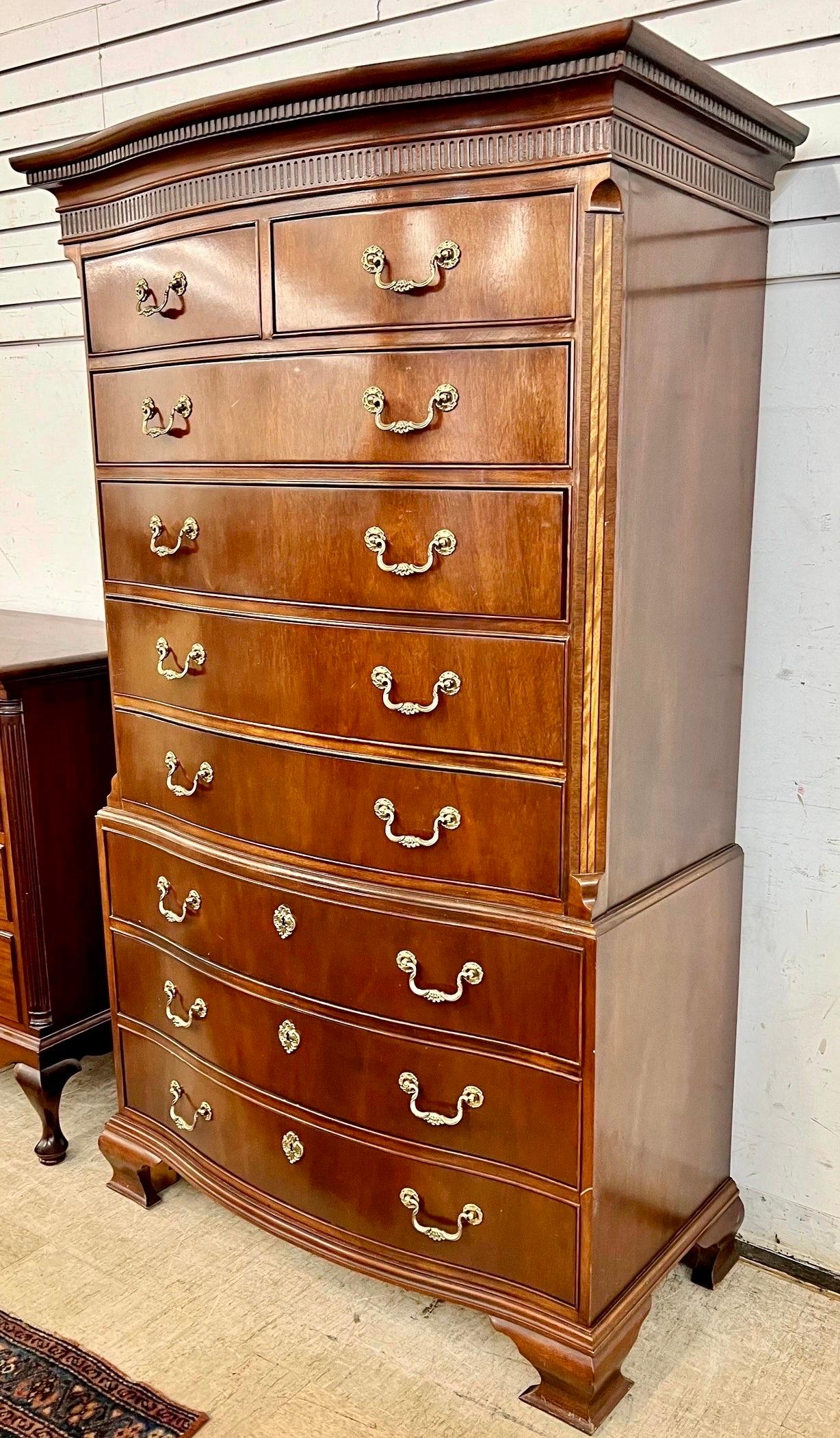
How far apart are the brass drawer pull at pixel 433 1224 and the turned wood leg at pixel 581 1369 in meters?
0.15

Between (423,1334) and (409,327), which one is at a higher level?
(409,327)

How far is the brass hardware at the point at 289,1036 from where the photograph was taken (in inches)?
81.6

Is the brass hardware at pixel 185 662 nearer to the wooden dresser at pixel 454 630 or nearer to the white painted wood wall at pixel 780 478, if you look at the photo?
the wooden dresser at pixel 454 630

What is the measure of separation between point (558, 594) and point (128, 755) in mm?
1025

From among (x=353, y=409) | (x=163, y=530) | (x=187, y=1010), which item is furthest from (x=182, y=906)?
(x=353, y=409)

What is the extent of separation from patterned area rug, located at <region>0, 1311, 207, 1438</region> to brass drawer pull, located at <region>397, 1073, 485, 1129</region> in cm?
61

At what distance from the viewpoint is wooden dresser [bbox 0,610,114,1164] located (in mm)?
2555

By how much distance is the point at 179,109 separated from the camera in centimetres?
178

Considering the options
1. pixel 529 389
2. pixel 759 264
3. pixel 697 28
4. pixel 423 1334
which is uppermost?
pixel 697 28

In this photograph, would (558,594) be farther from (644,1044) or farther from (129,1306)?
(129,1306)

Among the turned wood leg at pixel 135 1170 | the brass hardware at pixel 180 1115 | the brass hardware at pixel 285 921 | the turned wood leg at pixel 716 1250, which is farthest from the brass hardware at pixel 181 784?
the turned wood leg at pixel 716 1250

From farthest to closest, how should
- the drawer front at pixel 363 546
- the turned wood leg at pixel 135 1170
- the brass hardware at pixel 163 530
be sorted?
1. the turned wood leg at pixel 135 1170
2. the brass hardware at pixel 163 530
3. the drawer front at pixel 363 546

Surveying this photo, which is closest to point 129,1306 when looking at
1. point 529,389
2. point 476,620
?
point 476,620

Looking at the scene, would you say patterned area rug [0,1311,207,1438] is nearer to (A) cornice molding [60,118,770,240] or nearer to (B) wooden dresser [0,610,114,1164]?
(B) wooden dresser [0,610,114,1164]
